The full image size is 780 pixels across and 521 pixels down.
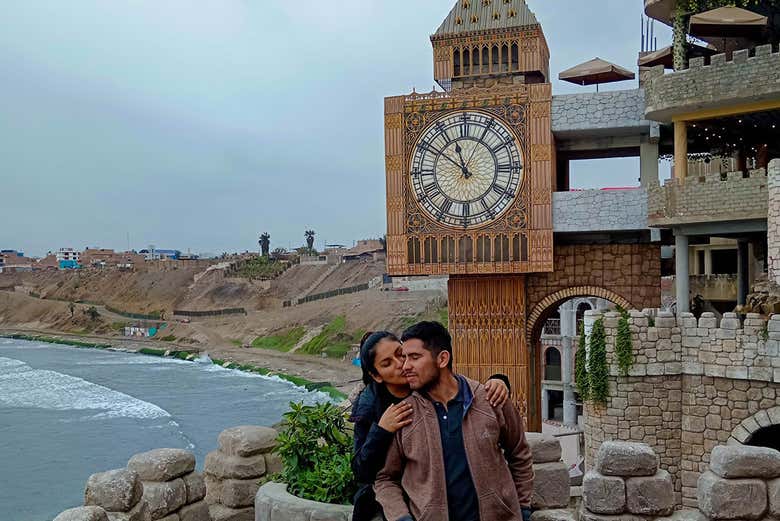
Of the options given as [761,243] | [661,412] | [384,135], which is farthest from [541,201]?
[761,243]

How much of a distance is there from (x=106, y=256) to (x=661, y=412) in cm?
14404

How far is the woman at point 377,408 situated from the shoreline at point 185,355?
132ft

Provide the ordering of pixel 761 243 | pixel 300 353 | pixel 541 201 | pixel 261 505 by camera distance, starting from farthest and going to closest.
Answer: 1. pixel 300 353
2. pixel 761 243
3. pixel 541 201
4. pixel 261 505

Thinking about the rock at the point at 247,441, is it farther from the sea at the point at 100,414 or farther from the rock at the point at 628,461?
the sea at the point at 100,414

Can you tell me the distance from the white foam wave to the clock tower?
31093 millimetres

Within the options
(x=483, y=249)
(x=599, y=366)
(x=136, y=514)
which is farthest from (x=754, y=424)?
(x=136, y=514)

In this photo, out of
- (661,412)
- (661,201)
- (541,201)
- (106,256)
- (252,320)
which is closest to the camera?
(661,412)

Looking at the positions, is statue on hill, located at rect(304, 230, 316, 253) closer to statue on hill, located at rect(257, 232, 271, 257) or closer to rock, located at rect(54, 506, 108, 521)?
statue on hill, located at rect(257, 232, 271, 257)

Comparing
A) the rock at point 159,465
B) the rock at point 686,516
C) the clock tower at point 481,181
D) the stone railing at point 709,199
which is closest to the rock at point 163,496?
the rock at point 159,465

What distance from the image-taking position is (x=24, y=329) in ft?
320

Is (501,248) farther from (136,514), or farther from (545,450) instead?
(136,514)

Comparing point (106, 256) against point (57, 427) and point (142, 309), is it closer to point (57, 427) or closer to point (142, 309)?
point (142, 309)

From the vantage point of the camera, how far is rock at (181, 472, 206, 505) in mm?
5980

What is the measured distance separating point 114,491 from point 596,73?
571 inches
